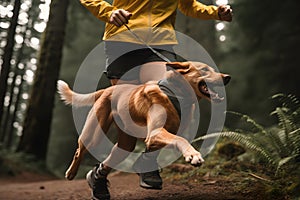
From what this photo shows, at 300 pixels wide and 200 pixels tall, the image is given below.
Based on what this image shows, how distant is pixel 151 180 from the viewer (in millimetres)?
3639

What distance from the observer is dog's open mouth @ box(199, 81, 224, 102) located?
3.06 m

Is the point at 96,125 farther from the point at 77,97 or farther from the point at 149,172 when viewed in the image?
the point at 149,172

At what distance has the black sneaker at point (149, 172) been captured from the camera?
3617 mm

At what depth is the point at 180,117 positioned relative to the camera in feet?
10.8

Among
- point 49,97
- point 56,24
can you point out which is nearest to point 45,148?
point 49,97

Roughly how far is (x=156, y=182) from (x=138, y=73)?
3.46ft

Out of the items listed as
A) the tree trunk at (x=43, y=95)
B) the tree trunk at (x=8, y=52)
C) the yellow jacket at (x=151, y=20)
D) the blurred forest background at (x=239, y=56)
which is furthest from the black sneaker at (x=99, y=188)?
the tree trunk at (x=43, y=95)

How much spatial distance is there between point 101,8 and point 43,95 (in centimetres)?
865

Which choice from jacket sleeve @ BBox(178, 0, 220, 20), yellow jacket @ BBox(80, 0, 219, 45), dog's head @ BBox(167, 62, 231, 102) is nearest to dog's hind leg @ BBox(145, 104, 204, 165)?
dog's head @ BBox(167, 62, 231, 102)

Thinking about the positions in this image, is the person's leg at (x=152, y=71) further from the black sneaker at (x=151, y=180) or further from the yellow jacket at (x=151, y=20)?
the black sneaker at (x=151, y=180)

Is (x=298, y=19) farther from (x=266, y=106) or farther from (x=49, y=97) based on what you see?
(x=49, y=97)

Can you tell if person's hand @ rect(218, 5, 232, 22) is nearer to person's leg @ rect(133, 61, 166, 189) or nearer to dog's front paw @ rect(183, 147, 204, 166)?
person's leg @ rect(133, 61, 166, 189)

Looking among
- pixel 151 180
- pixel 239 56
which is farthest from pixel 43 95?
pixel 151 180

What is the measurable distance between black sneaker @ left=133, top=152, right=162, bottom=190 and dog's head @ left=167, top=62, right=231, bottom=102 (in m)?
0.90
